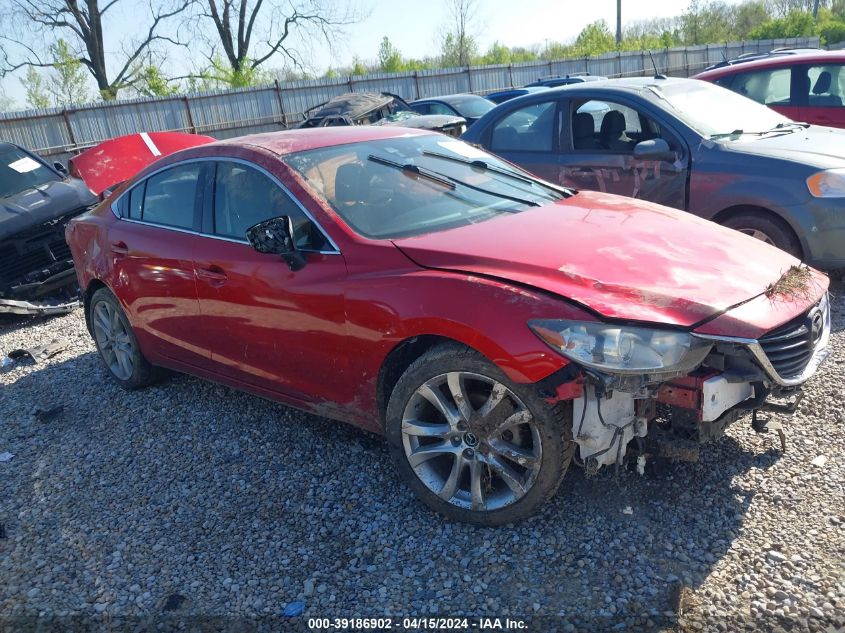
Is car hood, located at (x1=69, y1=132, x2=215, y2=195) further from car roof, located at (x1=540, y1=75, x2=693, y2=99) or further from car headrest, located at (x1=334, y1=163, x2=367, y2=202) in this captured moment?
car headrest, located at (x1=334, y1=163, x2=367, y2=202)

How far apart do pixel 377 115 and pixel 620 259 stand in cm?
1066

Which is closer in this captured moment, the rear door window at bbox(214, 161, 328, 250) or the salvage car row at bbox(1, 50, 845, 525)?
the salvage car row at bbox(1, 50, 845, 525)

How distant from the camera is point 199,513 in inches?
138

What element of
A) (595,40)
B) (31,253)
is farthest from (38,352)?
(595,40)

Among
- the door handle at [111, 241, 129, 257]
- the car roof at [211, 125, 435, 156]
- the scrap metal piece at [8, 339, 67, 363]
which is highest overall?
the car roof at [211, 125, 435, 156]

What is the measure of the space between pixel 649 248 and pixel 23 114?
813 inches

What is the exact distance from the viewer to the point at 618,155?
6000 mm

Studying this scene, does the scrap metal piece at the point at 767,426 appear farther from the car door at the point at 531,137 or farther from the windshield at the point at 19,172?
the windshield at the point at 19,172

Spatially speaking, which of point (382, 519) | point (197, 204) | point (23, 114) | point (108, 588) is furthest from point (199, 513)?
point (23, 114)

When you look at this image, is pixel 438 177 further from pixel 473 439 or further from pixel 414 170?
pixel 473 439

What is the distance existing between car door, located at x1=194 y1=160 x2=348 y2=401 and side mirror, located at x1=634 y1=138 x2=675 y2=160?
10.7ft

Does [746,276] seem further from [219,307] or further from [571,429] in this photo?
[219,307]

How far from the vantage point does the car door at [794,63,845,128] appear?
7.82 meters

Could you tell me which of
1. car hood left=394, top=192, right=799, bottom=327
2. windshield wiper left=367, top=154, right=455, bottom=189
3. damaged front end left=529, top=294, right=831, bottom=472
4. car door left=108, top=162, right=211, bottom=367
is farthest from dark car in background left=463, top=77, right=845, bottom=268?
car door left=108, top=162, right=211, bottom=367
